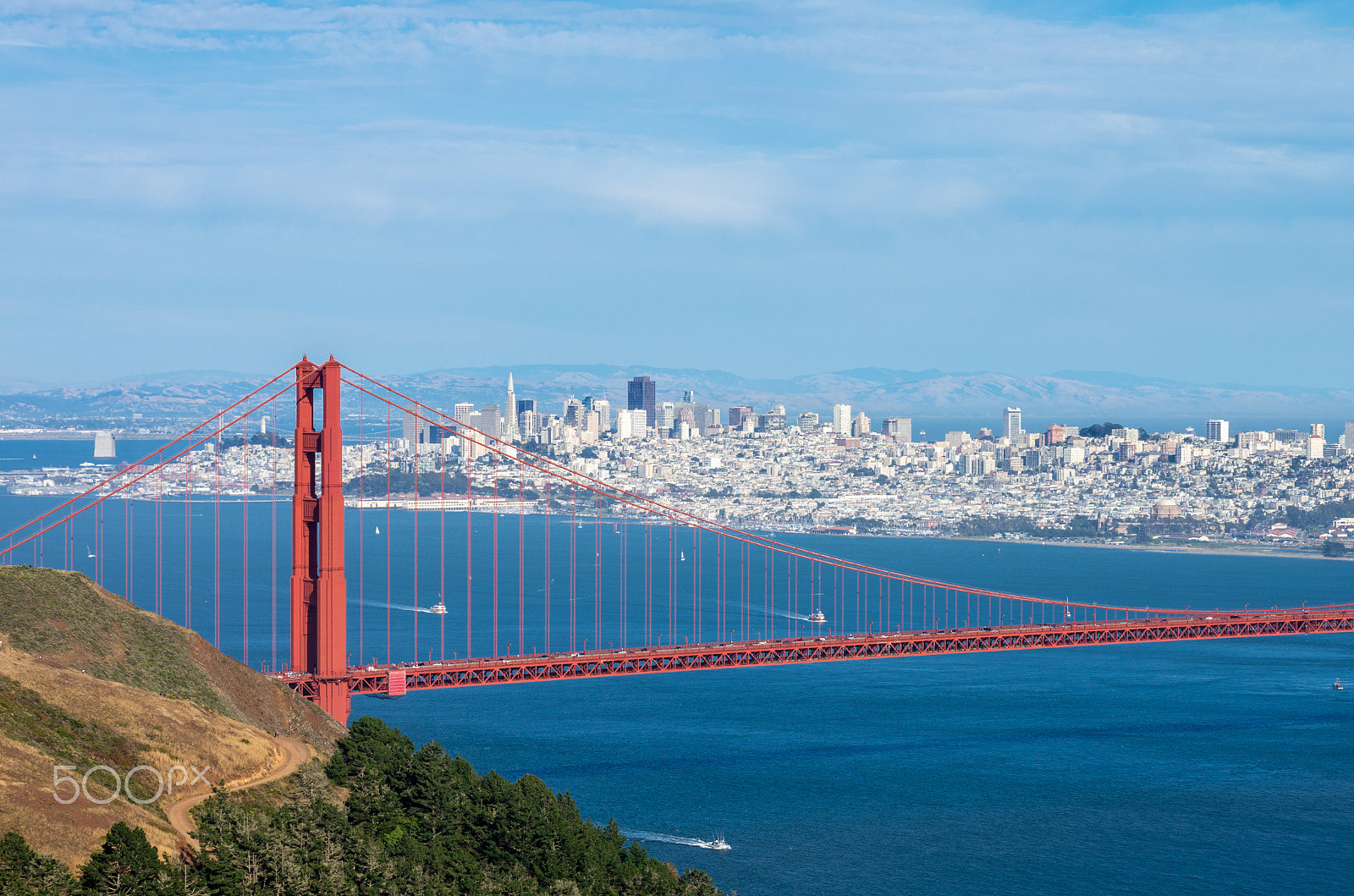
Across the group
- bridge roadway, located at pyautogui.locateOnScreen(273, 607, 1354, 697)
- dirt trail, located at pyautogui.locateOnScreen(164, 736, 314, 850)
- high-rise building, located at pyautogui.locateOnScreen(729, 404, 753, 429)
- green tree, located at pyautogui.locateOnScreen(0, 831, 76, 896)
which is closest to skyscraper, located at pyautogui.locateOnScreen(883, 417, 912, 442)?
high-rise building, located at pyautogui.locateOnScreen(729, 404, 753, 429)

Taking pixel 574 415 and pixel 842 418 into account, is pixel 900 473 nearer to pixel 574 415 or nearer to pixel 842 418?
pixel 574 415

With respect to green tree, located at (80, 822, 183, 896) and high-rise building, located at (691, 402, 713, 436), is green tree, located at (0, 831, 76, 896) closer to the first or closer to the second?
green tree, located at (80, 822, 183, 896)

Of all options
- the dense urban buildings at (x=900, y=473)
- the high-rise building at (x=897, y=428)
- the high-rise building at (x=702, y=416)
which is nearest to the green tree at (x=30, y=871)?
the dense urban buildings at (x=900, y=473)

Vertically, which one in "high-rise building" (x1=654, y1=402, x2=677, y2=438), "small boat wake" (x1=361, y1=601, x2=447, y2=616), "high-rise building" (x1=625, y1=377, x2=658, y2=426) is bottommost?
"small boat wake" (x1=361, y1=601, x2=447, y2=616)

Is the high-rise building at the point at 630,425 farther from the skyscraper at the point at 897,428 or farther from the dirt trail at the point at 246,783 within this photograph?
the dirt trail at the point at 246,783

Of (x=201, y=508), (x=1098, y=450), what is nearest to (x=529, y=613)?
(x=201, y=508)

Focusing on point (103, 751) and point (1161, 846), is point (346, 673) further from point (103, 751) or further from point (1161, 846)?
point (1161, 846)
